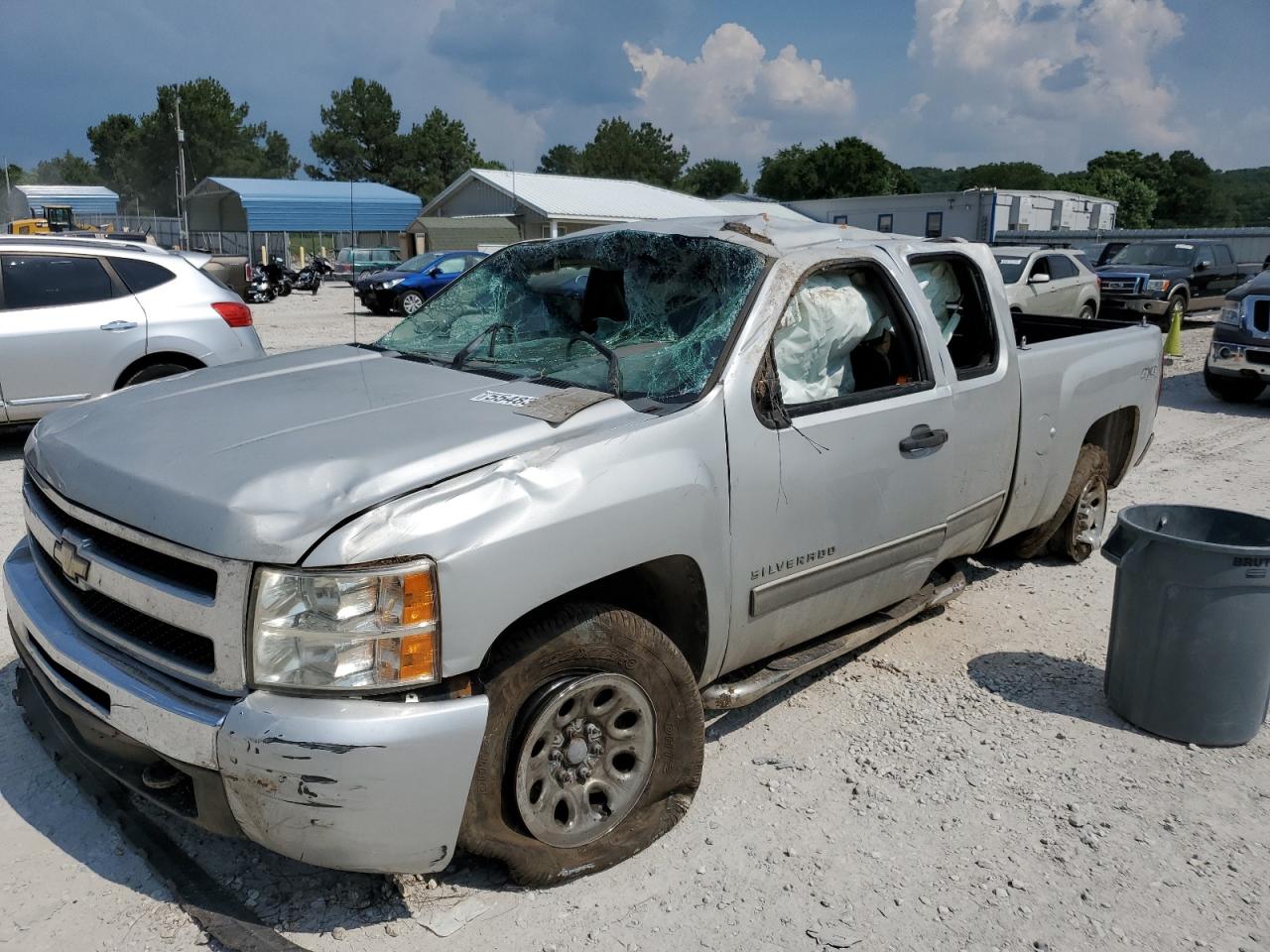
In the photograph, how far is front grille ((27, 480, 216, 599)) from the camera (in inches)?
96.6

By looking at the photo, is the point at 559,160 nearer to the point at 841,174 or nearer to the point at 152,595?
the point at 841,174

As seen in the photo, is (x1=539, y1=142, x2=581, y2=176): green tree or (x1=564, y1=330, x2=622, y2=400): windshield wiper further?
(x1=539, y1=142, x2=581, y2=176): green tree

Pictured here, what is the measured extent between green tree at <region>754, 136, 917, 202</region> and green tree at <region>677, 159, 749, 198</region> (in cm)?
1516

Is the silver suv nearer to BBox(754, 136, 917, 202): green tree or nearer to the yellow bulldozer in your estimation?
the yellow bulldozer

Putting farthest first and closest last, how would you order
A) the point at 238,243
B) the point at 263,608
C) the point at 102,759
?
the point at 238,243 < the point at 102,759 < the point at 263,608

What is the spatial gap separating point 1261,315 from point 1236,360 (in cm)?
53

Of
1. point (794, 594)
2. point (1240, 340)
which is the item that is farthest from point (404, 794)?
point (1240, 340)

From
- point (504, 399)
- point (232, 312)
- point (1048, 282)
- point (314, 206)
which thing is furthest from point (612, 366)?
point (314, 206)

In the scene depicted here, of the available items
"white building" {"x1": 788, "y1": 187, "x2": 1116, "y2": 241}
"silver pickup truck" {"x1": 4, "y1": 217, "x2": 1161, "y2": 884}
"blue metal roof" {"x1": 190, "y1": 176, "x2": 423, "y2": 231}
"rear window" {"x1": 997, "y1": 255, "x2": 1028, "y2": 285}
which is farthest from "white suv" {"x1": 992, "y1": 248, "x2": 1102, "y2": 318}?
"blue metal roof" {"x1": 190, "y1": 176, "x2": 423, "y2": 231}

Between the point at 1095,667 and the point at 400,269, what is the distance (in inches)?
860

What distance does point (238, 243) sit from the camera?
171ft

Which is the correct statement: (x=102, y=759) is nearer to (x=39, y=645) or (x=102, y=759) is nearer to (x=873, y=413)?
(x=39, y=645)

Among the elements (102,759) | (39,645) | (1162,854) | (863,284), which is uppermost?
(863,284)

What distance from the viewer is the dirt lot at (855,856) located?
8.87 feet
